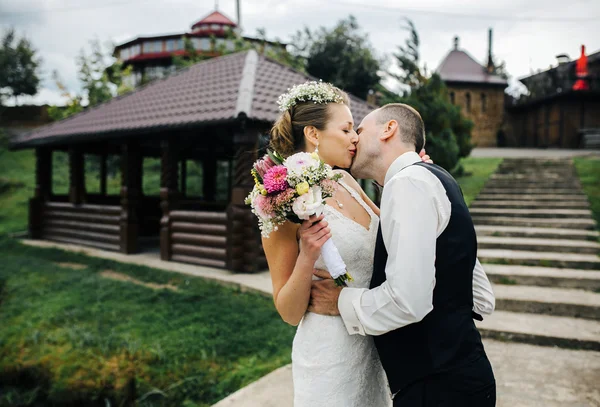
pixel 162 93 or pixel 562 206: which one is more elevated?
pixel 162 93

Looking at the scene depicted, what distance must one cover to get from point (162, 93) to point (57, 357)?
26.7 ft

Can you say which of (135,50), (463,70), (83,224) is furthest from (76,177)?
(135,50)

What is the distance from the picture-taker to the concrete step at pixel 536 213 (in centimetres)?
984

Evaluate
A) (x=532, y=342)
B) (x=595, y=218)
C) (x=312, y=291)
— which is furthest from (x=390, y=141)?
(x=595, y=218)

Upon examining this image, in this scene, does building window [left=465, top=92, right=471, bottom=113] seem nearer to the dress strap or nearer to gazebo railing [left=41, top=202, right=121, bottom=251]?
gazebo railing [left=41, top=202, right=121, bottom=251]

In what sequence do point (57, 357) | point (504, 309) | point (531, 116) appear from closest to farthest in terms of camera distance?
1. point (57, 357)
2. point (504, 309)
3. point (531, 116)

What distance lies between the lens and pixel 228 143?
13.0 m

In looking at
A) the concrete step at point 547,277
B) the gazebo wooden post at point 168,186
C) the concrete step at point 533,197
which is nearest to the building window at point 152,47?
the gazebo wooden post at point 168,186

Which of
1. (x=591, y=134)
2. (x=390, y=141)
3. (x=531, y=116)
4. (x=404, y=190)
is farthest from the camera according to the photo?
(x=531, y=116)

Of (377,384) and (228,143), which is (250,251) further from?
(377,384)

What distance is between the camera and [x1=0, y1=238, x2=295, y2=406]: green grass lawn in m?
5.20

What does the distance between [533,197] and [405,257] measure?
438 inches

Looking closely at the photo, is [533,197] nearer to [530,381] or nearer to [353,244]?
[530,381]

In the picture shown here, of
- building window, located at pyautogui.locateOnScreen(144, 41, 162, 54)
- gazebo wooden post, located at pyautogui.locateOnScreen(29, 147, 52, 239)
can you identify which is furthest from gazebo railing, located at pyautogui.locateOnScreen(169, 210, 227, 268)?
building window, located at pyautogui.locateOnScreen(144, 41, 162, 54)
